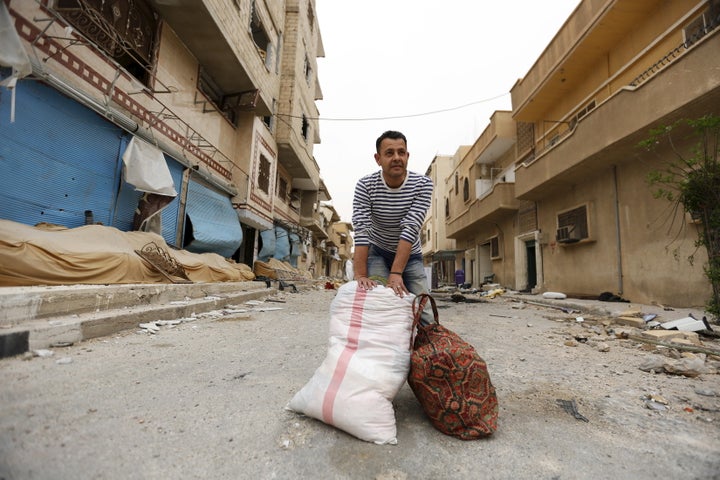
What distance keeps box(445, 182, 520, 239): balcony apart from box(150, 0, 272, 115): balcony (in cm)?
1000

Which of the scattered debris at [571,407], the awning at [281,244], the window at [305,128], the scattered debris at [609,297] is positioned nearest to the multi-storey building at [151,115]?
the awning at [281,244]

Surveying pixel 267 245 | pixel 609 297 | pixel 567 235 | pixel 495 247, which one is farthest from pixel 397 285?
pixel 495 247

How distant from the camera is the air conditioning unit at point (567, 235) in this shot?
31.8 ft

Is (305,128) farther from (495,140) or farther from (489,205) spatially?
(489,205)

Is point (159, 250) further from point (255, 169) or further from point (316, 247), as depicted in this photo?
point (316, 247)

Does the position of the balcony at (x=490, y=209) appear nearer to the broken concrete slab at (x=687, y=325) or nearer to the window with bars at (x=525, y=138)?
the window with bars at (x=525, y=138)

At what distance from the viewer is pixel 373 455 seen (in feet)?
4.11

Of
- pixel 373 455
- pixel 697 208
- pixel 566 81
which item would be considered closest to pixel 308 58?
pixel 566 81

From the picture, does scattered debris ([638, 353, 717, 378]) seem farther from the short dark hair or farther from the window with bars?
the window with bars

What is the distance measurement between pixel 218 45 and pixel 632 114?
10.0 meters

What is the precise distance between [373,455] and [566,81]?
13.0 metres

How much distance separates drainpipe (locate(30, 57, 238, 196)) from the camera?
175 inches

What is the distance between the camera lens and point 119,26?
6.13 m

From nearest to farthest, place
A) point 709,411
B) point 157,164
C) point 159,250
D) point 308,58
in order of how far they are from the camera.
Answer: point 709,411 < point 159,250 < point 157,164 < point 308,58
